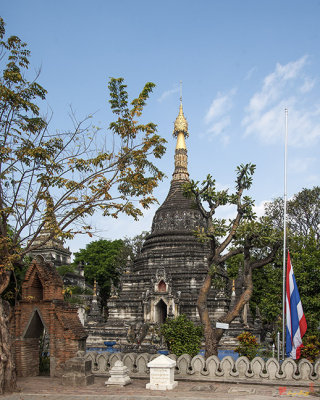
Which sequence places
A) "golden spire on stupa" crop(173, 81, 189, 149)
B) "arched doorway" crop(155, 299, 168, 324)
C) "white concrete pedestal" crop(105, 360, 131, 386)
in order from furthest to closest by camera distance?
1. "golden spire on stupa" crop(173, 81, 189, 149)
2. "arched doorway" crop(155, 299, 168, 324)
3. "white concrete pedestal" crop(105, 360, 131, 386)

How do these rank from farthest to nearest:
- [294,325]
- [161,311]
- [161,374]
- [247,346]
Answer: [161,311]
[247,346]
[294,325]
[161,374]

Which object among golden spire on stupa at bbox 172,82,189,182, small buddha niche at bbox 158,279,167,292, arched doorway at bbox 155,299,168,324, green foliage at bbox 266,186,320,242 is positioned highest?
golden spire on stupa at bbox 172,82,189,182

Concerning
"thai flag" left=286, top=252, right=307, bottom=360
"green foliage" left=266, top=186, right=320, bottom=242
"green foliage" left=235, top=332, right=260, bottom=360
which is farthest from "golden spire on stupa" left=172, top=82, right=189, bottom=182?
"thai flag" left=286, top=252, right=307, bottom=360

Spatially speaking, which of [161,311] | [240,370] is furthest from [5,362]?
[161,311]

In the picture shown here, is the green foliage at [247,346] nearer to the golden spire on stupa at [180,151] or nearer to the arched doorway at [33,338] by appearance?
the arched doorway at [33,338]

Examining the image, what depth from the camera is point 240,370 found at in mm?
15031

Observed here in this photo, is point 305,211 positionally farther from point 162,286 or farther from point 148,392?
point 148,392

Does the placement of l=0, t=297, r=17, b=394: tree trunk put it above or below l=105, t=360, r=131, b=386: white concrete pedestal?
above

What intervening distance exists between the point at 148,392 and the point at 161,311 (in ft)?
77.5

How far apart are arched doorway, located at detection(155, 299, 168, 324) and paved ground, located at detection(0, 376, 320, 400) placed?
2085 cm

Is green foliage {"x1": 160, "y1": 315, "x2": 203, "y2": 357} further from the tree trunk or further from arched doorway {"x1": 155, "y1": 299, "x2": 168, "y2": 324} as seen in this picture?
arched doorway {"x1": 155, "y1": 299, "x2": 168, "y2": 324}

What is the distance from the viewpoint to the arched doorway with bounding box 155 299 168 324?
117 ft

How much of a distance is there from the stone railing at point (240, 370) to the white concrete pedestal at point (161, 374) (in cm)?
157

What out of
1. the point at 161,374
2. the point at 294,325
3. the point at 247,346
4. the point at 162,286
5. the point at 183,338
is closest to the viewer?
the point at 161,374
